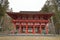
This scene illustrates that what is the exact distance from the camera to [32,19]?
36.3 m

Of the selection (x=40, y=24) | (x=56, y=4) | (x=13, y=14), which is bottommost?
(x=40, y=24)

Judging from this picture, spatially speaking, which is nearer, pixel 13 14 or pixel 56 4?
pixel 13 14

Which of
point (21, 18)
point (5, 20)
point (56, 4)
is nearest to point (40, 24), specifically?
point (21, 18)

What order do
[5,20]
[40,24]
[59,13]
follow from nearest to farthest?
[40,24], [59,13], [5,20]

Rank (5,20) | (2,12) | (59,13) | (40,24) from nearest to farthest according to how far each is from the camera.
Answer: (40,24) → (59,13) → (2,12) → (5,20)

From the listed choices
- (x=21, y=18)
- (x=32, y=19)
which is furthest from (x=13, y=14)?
(x=32, y=19)

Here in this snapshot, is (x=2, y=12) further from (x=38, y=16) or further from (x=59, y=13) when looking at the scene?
(x=59, y=13)

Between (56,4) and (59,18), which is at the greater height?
(56,4)

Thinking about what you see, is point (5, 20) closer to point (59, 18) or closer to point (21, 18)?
point (21, 18)

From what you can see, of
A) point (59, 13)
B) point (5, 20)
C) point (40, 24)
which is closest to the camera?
point (40, 24)

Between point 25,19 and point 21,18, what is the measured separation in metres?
0.92

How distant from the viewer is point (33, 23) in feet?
117

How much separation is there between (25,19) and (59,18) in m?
7.79

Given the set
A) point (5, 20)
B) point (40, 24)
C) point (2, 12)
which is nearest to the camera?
point (40, 24)
